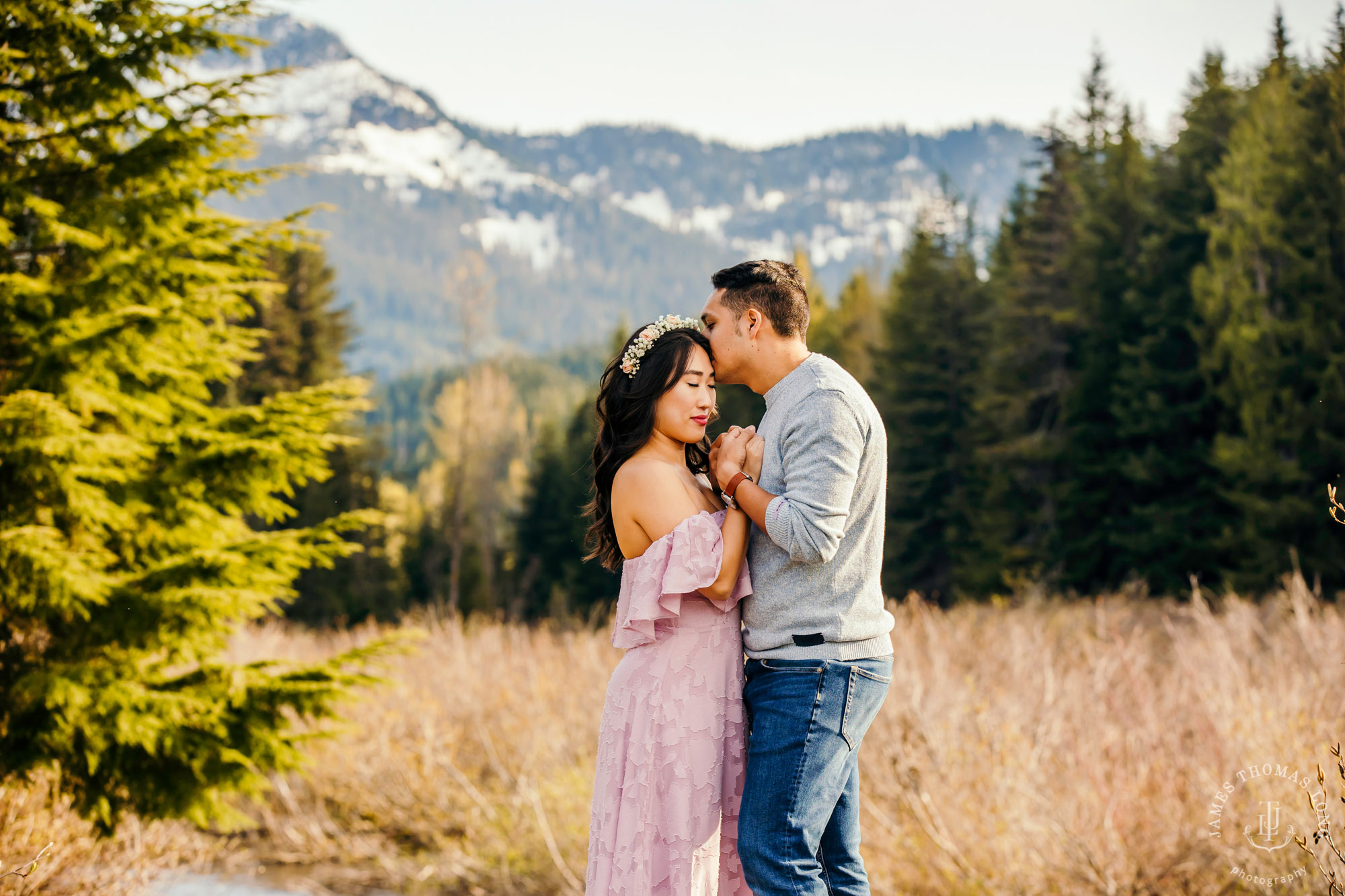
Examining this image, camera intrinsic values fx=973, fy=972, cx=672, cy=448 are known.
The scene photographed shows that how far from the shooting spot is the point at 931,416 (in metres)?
→ 31.1

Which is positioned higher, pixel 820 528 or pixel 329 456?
pixel 820 528

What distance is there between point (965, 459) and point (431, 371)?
119 m

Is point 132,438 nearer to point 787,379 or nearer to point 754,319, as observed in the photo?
point 754,319

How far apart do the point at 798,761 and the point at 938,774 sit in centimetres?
349

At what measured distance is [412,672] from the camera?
36.6 feet

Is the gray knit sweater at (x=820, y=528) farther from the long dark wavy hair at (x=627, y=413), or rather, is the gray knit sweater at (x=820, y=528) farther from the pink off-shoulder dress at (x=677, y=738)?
the long dark wavy hair at (x=627, y=413)

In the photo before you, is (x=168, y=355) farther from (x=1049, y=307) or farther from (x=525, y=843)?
(x=1049, y=307)

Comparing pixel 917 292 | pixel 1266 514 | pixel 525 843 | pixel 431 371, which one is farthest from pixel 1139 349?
pixel 431 371

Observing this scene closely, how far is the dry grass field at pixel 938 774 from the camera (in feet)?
16.8

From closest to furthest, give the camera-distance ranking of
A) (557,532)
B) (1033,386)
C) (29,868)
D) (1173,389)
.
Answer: (29,868)
(1173,389)
(1033,386)
(557,532)

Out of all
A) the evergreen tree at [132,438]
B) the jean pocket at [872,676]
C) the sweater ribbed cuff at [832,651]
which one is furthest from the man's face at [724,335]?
the evergreen tree at [132,438]

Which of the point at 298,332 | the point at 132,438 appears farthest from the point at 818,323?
the point at 132,438

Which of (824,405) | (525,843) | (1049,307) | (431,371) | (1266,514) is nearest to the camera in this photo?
(824,405)

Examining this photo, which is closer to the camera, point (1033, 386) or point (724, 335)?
point (724, 335)
